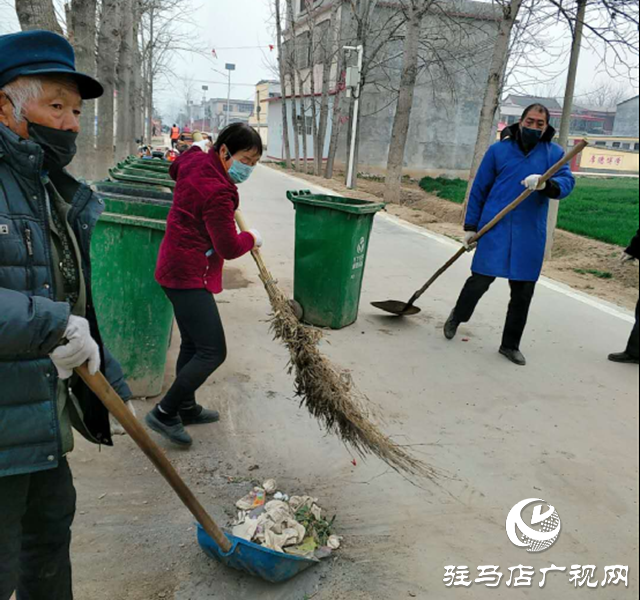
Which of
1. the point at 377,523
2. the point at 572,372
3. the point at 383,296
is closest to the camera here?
the point at 377,523

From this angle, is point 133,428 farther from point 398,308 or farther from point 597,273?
point 597,273

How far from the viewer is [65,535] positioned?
6.17 feet

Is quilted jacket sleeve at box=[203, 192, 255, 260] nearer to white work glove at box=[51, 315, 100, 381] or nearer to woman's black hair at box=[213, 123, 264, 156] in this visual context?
woman's black hair at box=[213, 123, 264, 156]

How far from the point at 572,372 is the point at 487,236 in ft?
4.24

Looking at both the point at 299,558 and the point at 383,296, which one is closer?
the point at 299,558

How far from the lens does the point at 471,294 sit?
16.4 ft

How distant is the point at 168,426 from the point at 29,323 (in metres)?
1.78

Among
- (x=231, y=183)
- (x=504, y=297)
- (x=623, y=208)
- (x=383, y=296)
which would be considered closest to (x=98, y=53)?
(x=383, y=296)

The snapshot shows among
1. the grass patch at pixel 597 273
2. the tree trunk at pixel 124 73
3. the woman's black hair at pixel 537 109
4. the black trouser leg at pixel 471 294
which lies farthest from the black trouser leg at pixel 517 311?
the tree trunk at pixel 124 73

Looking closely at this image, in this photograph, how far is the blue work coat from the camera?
A: 182 inches

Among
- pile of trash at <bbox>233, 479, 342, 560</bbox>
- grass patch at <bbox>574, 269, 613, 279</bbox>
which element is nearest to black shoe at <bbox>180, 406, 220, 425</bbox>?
pile of trash at <bbox>233, 479, 342, 560</bbox>

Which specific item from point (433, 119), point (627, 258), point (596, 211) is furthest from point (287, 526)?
point (433, 119)

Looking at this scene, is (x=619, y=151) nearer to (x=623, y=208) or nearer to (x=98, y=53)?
(x=623, y=208)

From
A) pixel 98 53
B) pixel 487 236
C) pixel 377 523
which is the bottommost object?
pixel 377 523
